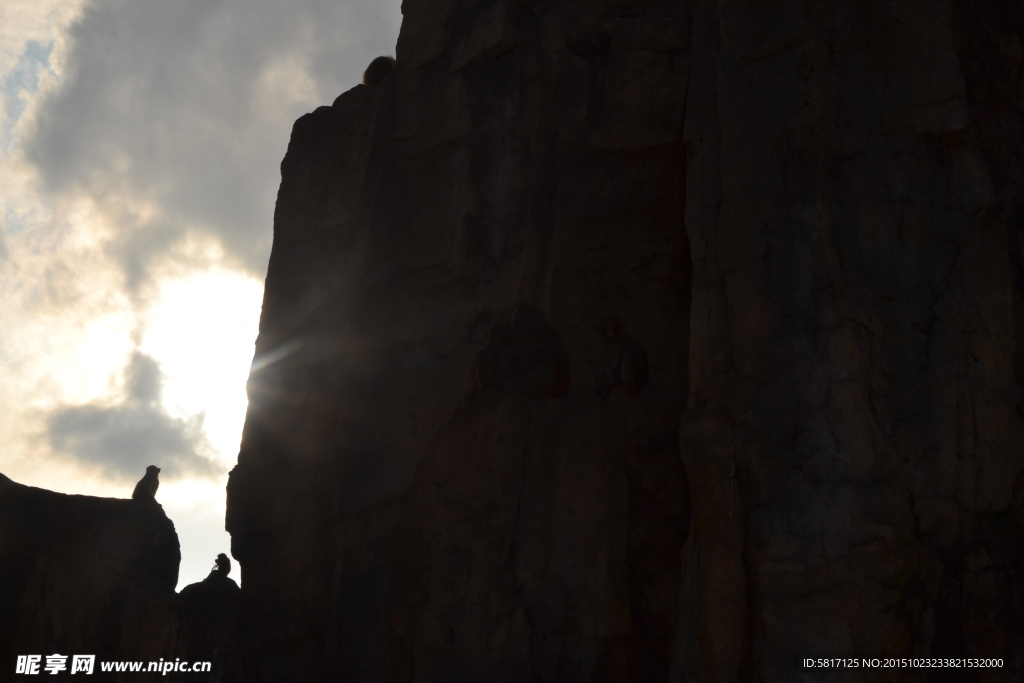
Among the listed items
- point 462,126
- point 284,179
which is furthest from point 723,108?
point 284,179

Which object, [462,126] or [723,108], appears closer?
[723,108]

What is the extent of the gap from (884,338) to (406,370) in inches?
202

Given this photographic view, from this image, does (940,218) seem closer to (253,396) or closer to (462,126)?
(462,126)

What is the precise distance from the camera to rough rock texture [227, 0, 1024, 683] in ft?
20.1

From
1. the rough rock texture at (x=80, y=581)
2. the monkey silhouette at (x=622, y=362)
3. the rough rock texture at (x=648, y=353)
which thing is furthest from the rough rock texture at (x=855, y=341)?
the rough rock texture at (x=80, y=581)

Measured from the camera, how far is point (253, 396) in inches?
420

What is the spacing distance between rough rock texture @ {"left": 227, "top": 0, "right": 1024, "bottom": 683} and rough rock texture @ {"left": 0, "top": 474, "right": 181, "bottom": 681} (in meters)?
3.28

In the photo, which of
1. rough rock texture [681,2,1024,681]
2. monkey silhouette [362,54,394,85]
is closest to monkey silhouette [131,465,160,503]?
monkey silhouette [362,54,394,85]

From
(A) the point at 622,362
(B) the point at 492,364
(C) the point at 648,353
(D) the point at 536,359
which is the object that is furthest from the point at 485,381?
(C) the point at 648,353

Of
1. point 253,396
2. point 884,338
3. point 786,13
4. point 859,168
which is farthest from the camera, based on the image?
point 253,396

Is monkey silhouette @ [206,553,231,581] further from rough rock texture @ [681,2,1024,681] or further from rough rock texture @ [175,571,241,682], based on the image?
rough rock texture @ [681,2,1024,681]

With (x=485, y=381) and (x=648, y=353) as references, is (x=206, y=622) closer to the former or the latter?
(x=485, y=381)

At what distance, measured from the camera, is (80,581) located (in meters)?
12.0

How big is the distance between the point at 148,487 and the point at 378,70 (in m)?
8.43
